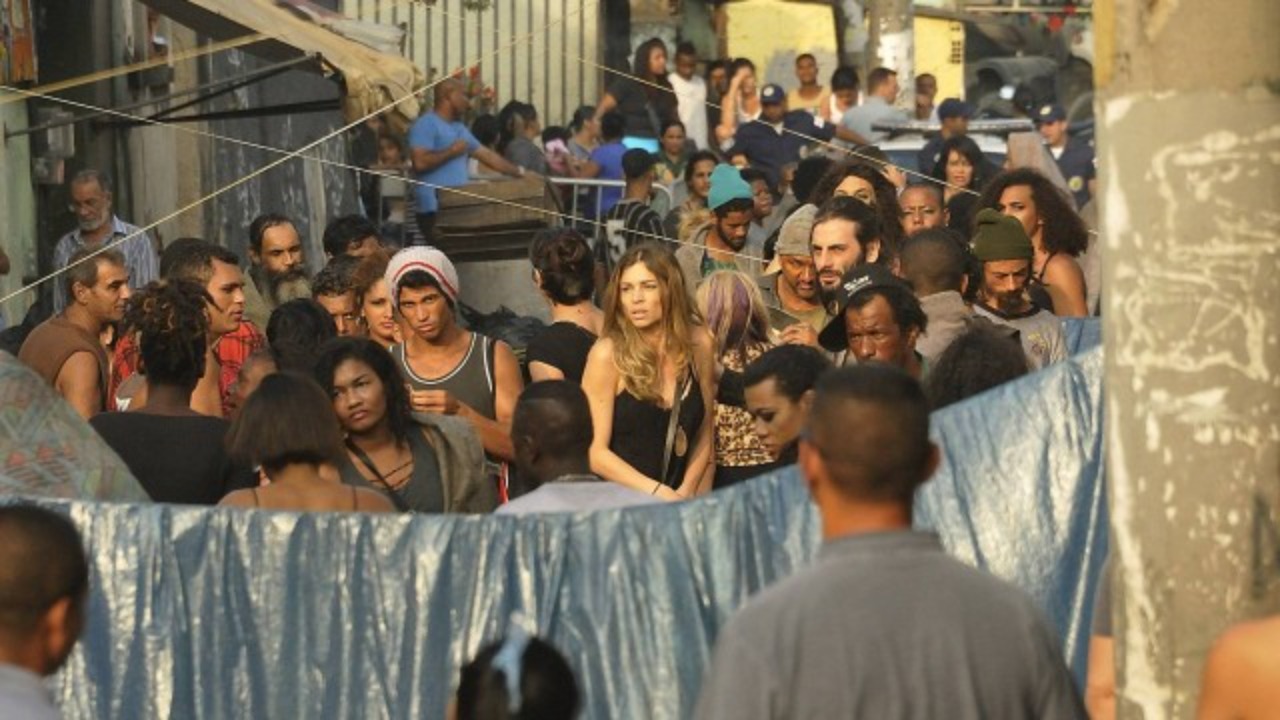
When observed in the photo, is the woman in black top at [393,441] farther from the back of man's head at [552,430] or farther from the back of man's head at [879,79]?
the back of man's head at [879,79]

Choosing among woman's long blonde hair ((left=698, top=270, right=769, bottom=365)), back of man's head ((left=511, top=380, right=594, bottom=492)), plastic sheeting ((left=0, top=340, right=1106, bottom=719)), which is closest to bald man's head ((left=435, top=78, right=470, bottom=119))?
woman's long blonde hair ((left=698, top=270, right=769, bottom=365))

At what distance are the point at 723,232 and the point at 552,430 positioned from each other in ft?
17.1

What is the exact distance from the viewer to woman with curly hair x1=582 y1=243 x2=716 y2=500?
370 inches

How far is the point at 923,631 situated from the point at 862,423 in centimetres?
37

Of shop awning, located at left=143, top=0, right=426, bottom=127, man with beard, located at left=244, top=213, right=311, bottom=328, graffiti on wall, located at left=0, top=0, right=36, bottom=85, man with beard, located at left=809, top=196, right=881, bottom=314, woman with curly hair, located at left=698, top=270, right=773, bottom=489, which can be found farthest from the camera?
graffiti on wall, located at left=0, top=0, right=36, bottom=85

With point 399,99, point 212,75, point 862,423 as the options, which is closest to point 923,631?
point 862,423

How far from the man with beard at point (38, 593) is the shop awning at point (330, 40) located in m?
10.8

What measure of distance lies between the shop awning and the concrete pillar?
10.6m

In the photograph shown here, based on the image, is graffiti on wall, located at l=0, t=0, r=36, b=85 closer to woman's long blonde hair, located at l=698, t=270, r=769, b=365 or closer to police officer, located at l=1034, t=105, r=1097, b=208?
police officer, located at l=1034, t=105, r=1097, b=208

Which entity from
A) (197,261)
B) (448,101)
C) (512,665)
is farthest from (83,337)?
(448,101)

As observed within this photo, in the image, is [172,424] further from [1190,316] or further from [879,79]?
[879,79]

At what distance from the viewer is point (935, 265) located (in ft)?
32.1

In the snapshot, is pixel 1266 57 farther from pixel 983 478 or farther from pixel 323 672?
pixel 323 672

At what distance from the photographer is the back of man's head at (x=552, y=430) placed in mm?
7750
